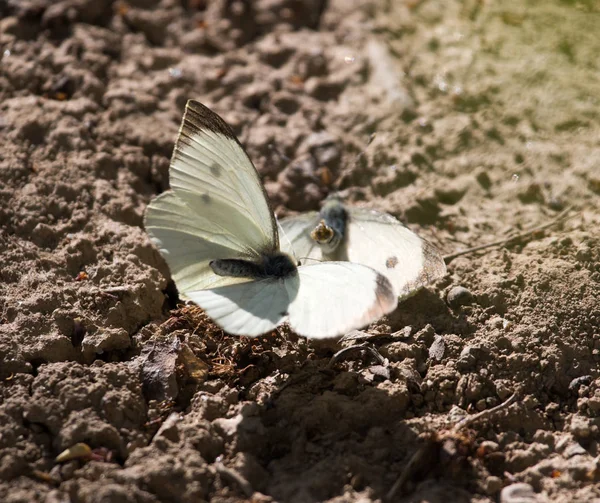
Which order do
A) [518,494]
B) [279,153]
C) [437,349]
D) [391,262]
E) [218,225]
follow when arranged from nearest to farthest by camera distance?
1. [518,494]
2. [437,349]
3. [218,225]
4. [391,262]
5. [279,153]

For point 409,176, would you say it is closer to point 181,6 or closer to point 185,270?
point 185,270

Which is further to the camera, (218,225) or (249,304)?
(218,225)

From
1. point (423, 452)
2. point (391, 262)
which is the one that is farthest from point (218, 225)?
point (423, 452)

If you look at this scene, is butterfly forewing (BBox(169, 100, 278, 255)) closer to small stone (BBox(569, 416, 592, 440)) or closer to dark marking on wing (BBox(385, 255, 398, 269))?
dark marking on wing (BBox(385, 255, 398, 269))

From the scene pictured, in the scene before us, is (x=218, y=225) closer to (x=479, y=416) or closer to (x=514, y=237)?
(x=479, y=416)

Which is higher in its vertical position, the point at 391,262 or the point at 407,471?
the point at 391,262

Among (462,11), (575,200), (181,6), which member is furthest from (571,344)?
(181,6)

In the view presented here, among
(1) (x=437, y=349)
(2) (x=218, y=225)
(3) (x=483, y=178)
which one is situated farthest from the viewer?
→ (3) (x=483, y=178)
